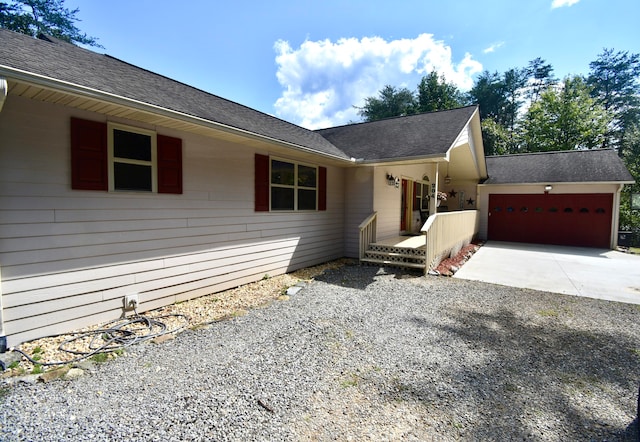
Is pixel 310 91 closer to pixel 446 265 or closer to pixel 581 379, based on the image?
pixel 446 265


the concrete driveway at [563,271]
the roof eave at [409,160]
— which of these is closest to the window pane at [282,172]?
the roof eave at [409,160]

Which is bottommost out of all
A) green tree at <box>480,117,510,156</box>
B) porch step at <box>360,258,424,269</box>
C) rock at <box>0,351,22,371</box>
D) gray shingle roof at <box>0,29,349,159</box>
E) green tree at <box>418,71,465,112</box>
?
rock at <box>0,351,22,371</box>

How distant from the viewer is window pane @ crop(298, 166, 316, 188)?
6961 mm

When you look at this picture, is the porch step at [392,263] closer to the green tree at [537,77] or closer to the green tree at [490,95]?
the green tree at [490,95]

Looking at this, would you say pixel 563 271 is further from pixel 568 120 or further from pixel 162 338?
pixel 568 120

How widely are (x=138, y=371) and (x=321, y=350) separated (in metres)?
1.81

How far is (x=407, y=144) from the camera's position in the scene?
7.35 m

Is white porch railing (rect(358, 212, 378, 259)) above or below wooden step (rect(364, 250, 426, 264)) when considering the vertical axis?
above

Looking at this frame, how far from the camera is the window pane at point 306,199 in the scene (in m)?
6.99

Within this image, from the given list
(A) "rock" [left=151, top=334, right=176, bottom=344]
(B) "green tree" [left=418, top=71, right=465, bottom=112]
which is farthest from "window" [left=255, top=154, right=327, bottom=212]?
(B) "green tree" [left=418, top=71, right=465, bottom=112]

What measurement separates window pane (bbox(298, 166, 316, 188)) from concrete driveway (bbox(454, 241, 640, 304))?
13.8 ft

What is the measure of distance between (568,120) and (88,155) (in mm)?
27463

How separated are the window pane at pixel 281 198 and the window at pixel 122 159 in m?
2.17

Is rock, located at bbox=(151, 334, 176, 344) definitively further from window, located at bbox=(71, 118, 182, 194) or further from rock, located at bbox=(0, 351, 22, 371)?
window, located at bbox=(71, 118, 182, 194)
